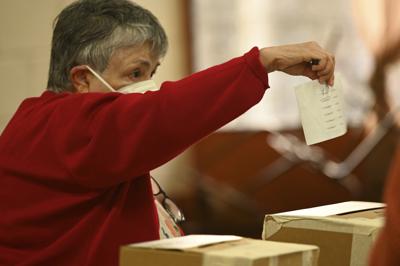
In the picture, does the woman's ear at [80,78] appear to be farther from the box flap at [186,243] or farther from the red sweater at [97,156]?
the box flap at [186,243]

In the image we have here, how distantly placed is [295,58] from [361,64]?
2928mm

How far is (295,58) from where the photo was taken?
1553 mm

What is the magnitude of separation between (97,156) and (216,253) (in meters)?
0.39

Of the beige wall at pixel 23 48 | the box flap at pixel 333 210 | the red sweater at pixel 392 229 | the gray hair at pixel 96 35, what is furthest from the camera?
the beige wall at pixel 23 48

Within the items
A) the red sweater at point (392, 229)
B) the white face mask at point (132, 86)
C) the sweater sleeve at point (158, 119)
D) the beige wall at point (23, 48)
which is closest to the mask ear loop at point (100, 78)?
the white face mask at point (132, 86)

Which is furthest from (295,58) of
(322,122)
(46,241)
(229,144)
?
(229,144)

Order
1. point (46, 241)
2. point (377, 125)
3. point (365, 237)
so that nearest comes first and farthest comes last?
point (365, 237), point (46, 241), point (377, 125)

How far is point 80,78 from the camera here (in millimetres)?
1818

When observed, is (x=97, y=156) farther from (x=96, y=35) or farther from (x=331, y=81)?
(x=331, y=81)

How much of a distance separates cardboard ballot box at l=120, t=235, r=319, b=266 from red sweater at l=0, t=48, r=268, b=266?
24cm

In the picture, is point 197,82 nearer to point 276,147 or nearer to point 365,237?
point 365,237

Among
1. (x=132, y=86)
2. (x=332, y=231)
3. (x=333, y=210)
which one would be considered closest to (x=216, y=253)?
(x=332, y=231)

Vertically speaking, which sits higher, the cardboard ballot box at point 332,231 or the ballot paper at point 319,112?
the ballot paper at point 319,112

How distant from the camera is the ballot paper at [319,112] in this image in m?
1.56
